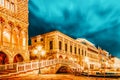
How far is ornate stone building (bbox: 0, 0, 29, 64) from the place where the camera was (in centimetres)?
2712

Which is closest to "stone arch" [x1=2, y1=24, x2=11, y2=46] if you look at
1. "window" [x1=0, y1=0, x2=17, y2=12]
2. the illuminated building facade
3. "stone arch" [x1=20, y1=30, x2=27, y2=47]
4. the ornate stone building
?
the ornate stone building

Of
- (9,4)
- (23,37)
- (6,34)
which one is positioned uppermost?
(9,4)

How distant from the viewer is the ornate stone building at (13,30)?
27.1 m

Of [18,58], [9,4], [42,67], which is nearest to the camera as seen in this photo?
[42,67]

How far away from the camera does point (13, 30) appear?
29.4m

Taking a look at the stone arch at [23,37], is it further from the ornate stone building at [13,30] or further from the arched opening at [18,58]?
the arched opening at [18,58]

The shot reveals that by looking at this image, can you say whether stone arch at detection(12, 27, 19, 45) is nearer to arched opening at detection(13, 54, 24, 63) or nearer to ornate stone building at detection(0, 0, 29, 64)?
ornate stone building at detection(0, 0, 29, 64)

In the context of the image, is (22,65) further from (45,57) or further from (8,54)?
(45,57)

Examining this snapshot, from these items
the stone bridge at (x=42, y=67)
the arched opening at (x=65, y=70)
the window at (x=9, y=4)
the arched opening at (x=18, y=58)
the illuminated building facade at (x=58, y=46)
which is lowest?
the arched opening at (x=65, y=70)

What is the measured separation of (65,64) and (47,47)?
406 inches

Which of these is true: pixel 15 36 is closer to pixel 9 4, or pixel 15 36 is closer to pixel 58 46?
pixel 9 4

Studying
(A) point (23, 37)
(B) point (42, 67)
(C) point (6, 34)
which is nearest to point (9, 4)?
(C) point (6, 34)

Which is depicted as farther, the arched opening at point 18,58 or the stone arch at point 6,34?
the arched opening at point 18,58

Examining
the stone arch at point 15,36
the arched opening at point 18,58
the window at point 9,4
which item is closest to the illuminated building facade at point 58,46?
the arched opening at point 18,58
